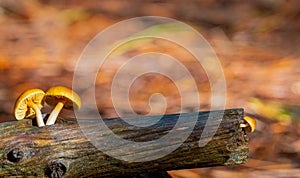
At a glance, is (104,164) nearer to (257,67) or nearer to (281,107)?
(281,107)

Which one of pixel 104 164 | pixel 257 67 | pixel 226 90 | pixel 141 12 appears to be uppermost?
pixel 141 12

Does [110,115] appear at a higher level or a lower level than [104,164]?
higher

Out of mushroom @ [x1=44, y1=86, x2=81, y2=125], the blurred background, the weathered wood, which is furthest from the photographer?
the blurred background

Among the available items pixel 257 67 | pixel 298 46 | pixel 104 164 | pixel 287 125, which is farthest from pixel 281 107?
pixel 104 164

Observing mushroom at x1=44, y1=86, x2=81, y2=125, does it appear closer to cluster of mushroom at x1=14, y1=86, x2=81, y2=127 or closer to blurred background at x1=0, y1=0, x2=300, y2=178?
cluster of mushroom at x1=14, y1=86, x2=81, y2=127

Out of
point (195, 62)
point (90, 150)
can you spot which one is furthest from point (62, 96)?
point (195, 62)

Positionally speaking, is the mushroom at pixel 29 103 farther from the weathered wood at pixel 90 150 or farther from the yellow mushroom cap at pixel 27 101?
the weathered wood at pixel 90 150

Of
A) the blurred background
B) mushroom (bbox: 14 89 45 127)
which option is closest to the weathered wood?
mushroom (bbox: 14 89 45 127)
